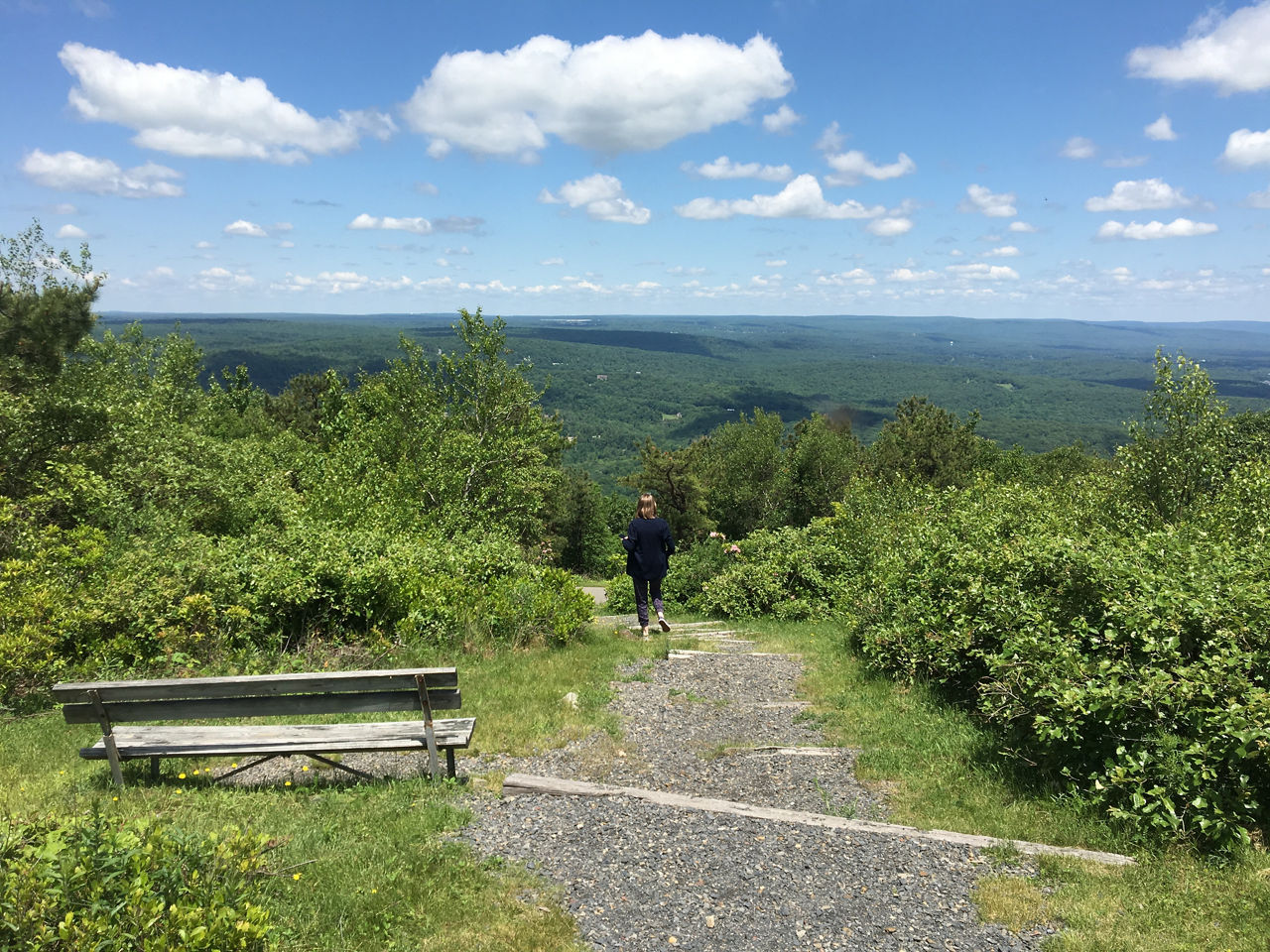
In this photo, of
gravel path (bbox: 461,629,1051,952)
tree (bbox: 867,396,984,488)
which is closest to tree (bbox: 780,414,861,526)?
tree (bbox: 867,396,984,488)

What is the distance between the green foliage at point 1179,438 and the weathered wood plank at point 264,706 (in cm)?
1219

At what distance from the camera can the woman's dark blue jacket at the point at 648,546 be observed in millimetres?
11164

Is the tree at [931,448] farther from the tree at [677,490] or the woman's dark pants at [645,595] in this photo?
the woman's dark pants at [645,595]

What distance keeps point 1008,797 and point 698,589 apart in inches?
508

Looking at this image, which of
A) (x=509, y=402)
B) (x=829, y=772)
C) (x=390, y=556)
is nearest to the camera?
(x=829, y=772)

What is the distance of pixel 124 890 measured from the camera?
125 inches

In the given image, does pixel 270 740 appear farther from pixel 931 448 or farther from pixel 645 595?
pixel 931 448

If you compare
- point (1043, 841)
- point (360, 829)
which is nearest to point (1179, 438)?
point (1043, 841)

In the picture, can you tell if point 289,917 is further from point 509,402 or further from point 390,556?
point 509,402

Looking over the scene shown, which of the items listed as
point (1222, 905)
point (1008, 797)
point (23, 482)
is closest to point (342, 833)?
point (1008, 797)

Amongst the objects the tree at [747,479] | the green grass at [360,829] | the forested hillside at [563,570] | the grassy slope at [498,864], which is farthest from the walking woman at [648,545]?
the tree at [747,479]

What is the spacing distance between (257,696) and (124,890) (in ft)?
7.32

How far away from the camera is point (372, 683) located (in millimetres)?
5414

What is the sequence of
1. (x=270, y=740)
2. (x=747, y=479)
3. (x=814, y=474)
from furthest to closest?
(x=747, y=479), (x=814, y=474), (x=270, y=740)
